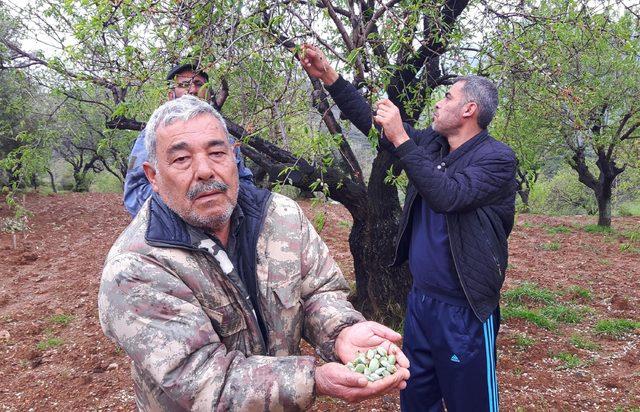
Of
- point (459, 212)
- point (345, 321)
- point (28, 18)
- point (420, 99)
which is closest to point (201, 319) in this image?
point (345, 321)

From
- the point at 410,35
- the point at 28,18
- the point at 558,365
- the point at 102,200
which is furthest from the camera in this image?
the point at 102,200

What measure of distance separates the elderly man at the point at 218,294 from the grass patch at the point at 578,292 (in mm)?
6446

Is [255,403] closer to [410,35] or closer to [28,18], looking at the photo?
[410,35]

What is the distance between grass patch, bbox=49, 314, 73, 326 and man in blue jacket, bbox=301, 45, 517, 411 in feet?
16.3

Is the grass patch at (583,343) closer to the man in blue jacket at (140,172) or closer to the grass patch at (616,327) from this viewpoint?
the grass patch at (616,327)

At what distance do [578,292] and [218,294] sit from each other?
23.1ft

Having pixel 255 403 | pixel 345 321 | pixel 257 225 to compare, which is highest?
pixel 257 225

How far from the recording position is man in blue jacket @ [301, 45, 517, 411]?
8.63ft

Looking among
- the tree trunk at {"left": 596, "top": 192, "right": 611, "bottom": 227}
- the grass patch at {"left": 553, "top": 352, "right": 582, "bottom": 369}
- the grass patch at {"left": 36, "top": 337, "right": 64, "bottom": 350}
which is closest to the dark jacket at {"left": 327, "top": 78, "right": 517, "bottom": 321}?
the grass patch at {"left": 553, "top": 352, "right": 582, "bottom": 369}

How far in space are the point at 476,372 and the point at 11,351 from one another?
5.18 metres

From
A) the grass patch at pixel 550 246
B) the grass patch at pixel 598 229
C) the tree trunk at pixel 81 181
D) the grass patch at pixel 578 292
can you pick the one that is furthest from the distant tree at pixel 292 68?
the tree trunk at pixel 81 181

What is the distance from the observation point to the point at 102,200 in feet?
59.1

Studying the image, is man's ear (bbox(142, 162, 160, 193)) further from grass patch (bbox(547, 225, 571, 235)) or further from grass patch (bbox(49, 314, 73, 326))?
grass patch (bbox(547, 225, 571, 235))

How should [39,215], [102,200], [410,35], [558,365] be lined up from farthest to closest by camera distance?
[102,200] < [39,215] < [558,365] < [410,35]
